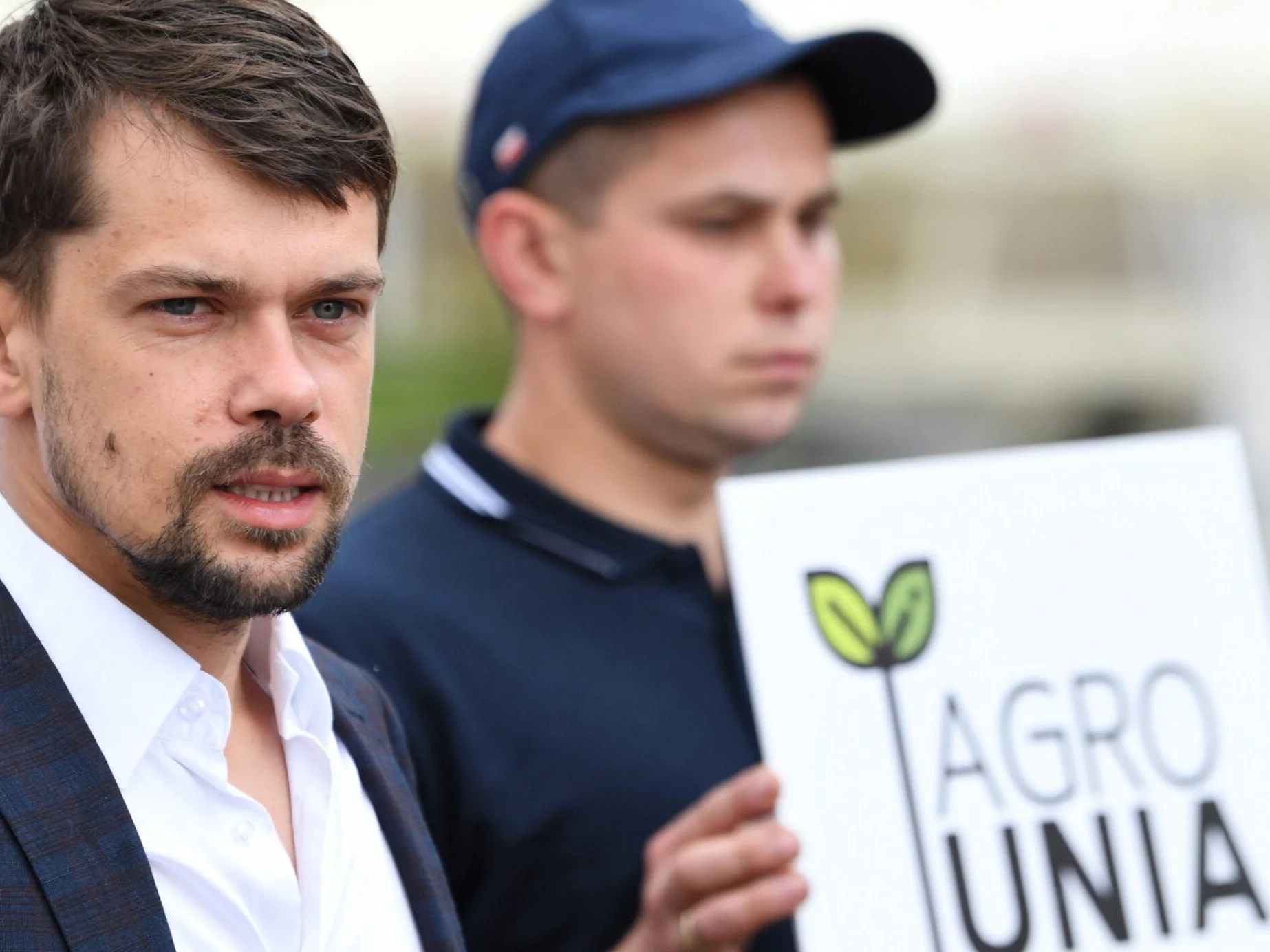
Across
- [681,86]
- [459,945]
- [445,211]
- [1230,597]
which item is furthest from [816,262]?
[445,211]

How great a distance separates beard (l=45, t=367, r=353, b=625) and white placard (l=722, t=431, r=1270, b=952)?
0.83 meters

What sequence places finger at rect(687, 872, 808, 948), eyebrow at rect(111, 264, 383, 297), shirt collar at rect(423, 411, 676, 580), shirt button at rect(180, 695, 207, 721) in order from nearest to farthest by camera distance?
1. eyebrow at rect(111, 264, 383, 297)
2. shirt button at rect(180, 695, 207, 721)
3. finger at rect(687, 872, 808, 948)
4. shirt collar at rect(423, 411, 676, 580)

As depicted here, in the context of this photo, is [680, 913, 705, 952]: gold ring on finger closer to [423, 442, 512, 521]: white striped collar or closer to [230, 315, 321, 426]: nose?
[423, 442, 512, 521]: white striped collar

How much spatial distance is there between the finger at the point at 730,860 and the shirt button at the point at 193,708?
0.76 metres

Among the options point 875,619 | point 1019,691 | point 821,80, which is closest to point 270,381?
point 875,619

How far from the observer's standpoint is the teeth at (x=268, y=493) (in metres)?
1.54

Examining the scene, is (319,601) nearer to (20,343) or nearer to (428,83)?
(20,343)

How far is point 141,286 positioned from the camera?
148 cm

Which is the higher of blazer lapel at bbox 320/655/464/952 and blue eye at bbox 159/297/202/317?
blue eye at bbox 159/297/202/317

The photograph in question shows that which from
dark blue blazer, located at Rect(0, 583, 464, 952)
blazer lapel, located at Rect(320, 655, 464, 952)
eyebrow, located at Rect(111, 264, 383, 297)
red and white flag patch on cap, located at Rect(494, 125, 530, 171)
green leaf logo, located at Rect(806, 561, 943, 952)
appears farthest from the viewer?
red and white flag patch on cap, located at Rect(494, 125, 530, 171)

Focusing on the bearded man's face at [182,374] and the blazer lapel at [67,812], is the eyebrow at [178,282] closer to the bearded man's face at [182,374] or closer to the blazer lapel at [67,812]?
the bearded man's face at [182,374]

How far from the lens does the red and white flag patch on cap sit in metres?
2.86

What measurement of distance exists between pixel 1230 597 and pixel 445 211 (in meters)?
15.3

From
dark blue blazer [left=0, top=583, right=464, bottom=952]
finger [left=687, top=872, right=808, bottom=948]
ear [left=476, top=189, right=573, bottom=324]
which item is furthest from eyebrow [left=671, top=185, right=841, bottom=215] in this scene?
dark blue blazer [left=0, top=583, right=464, bottom=952]
